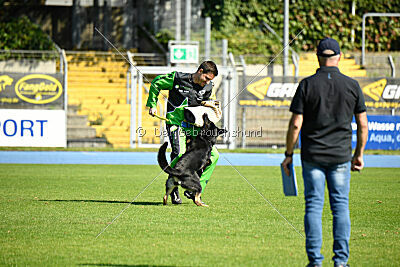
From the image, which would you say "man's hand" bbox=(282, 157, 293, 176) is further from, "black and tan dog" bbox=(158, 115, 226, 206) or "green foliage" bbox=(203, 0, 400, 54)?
"green foliage" bbox=(203, 0, 400, 54)

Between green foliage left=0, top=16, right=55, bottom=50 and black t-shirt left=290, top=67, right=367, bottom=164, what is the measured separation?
72.4 ft

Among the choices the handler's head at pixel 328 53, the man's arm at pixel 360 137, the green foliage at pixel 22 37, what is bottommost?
the man's arm at pixel 360 137

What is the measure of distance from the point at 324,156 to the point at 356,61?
74.7 feet

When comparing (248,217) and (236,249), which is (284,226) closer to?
(248,217)

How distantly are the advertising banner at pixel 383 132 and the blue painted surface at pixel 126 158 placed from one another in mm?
409

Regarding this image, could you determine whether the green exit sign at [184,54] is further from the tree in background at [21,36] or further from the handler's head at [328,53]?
the handler's head at [328,53]

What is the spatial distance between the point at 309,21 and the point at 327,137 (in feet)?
87.0

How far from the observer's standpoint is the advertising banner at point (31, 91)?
21125 millimetres

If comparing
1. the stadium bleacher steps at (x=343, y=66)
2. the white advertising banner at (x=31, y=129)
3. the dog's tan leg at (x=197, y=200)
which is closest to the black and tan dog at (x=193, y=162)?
the dog's tan leg at (x=197, y=200)

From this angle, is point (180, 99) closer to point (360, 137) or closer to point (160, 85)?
point (160, 85)

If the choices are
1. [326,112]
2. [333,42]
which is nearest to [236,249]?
[326,112]

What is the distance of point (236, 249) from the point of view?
661 cm

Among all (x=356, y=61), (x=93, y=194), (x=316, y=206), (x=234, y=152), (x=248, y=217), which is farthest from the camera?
(x=356, y=61)

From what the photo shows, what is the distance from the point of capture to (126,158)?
66.9 ft
